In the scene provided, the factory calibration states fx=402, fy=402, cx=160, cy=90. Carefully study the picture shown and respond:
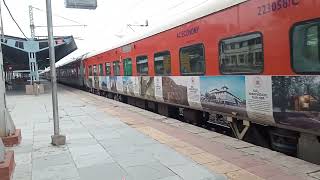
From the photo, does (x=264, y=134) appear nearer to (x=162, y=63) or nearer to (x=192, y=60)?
(x=192, y=60)

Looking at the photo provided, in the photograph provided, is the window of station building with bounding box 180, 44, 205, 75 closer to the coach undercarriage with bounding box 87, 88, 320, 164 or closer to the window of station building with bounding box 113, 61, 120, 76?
the coach undercarriage with bounding box 87, 88, 320, 164

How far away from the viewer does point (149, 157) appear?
5820 mm

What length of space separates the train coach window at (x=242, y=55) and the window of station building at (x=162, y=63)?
118 inches

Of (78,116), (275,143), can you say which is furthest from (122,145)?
(78,116)

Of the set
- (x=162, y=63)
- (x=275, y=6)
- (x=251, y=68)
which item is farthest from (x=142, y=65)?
(x=275, y=6)

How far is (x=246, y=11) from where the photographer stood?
6.41 metres

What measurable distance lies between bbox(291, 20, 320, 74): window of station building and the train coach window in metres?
0.78

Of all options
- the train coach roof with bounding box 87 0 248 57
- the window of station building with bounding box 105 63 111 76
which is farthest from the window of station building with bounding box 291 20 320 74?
the window of station building with bounding box 105 63 111 76

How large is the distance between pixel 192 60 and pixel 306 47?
11.9ft

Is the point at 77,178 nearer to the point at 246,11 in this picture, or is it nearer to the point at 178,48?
the point at 246,11

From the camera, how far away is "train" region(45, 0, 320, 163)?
5.23 metres

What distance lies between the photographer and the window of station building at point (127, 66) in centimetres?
1448

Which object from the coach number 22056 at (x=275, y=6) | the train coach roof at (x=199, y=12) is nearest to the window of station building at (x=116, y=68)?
the train coach roof at (x=199, y=12)

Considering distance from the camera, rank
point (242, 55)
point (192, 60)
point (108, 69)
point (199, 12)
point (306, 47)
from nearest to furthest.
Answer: point (306, 47), point (242, 55), point (199, 12), point (192, 60), point (108, 69)
